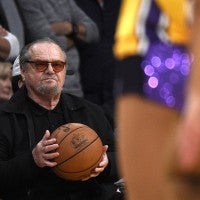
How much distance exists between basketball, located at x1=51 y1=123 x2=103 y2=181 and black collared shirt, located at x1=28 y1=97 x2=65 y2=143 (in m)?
0.43

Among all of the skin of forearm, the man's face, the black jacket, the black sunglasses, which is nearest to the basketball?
the black jacket

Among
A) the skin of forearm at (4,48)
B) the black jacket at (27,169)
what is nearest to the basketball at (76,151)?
the black jacket at (27,169)

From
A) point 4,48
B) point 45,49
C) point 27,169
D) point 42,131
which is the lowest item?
point 27,169

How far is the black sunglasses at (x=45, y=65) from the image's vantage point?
21.6 feet

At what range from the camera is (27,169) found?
19.3 feet

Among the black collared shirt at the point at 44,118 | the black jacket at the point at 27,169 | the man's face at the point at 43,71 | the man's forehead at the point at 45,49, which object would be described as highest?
the man's forehead at the point at 45,49

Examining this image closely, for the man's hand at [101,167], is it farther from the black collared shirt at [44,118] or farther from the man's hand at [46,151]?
the black collared shirt at [44,118]

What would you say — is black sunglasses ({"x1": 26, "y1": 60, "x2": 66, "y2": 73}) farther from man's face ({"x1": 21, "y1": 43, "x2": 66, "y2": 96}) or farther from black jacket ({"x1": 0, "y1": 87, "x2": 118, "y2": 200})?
black jacket ({"x1": 0, "y1": 87, "x2": 118, "y2": 200})

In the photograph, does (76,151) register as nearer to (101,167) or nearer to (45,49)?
(101,167)

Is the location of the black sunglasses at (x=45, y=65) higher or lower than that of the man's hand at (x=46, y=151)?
higher

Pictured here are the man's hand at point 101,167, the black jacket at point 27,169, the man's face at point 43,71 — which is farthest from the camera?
the man's face at point 43,71

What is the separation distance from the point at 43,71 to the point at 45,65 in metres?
0.05

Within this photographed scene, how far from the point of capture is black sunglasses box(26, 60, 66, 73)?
657 centimetres

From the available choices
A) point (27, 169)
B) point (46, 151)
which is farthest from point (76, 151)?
point (27, 169)
